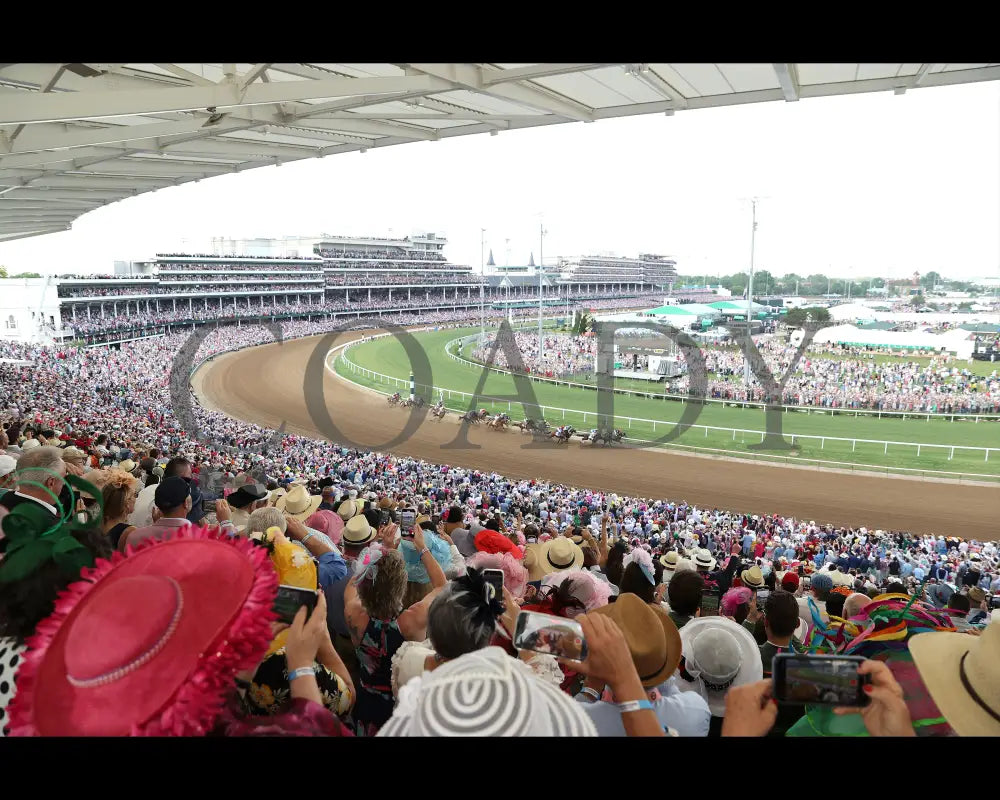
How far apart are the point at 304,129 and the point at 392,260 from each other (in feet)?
209

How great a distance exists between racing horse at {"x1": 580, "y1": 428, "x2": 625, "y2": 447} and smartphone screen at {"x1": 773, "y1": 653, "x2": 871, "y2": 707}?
14.9 meters

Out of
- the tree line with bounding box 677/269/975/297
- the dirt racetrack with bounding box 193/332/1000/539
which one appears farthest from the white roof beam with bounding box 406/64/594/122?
the tree line with bounding box 677/269/975/297

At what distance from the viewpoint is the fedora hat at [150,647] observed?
1103 mm

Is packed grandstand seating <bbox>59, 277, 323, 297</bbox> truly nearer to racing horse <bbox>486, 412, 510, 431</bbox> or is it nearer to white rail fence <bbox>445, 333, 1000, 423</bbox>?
white rail fence <bbox>445, 333, 1000, 423</bbox>

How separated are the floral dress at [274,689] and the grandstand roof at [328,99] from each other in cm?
361

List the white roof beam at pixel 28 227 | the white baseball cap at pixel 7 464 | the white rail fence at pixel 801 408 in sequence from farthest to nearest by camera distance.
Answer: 1. the white rail fence at pixel 801 408
2. the white roof beam at pixel 28 227
3. the white baseball cap at pixel 7 464

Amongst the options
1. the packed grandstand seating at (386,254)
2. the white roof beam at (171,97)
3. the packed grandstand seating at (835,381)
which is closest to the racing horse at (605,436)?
the packed grandstand seating at (835,381)

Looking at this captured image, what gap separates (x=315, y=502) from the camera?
469 centimetres

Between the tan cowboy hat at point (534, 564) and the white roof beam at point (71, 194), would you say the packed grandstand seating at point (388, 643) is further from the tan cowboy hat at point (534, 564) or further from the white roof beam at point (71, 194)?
the white roof beam at point (71, 194)

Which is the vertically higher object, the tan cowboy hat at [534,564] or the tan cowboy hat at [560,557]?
the tan cowboy hat at [560,557]

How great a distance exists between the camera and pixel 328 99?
5.62 m

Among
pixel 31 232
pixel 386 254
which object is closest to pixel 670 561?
pixel 31 232
